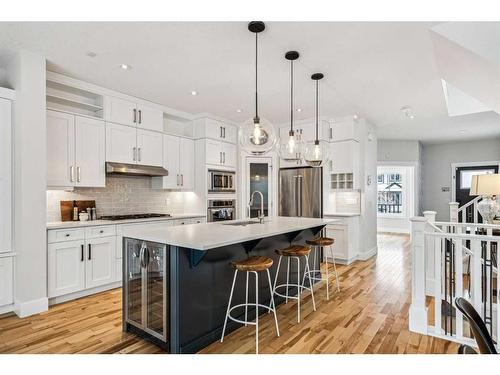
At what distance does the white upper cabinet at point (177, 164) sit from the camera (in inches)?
198

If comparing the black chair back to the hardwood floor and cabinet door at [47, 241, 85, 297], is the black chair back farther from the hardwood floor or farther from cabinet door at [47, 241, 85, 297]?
cabinet door at [47, 241, 85, 297]

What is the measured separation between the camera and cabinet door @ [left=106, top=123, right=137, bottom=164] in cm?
419

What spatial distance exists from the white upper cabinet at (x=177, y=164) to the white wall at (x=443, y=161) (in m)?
7.09

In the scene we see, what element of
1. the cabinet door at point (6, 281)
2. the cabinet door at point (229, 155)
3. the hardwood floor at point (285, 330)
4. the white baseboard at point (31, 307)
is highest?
the cabinet door at point (229, 155)

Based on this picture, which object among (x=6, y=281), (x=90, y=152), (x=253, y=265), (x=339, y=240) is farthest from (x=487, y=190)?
(x=6, y=281)

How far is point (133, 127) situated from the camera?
4500 mm

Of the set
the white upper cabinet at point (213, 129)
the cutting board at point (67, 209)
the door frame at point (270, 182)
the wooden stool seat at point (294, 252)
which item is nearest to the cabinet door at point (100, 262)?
the cutting board at point (67, 209)

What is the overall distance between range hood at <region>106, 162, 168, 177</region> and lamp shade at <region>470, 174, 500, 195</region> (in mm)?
4540

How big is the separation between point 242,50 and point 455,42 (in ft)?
6.06

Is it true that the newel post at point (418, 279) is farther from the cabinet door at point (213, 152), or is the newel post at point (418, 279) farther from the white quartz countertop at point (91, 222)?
the cabinet door at point (213, 152)

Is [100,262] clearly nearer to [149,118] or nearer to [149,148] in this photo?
[149,148]

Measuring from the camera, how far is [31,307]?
3.08 metres

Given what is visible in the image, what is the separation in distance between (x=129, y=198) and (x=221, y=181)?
5.42ft
